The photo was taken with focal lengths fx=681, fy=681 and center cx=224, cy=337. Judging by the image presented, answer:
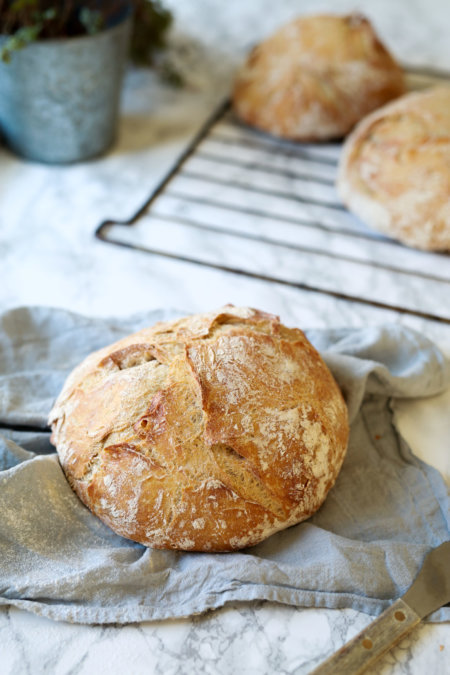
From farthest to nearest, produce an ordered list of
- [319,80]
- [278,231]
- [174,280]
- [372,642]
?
[319,80] → [278,231] → [174,280] → [372,642]

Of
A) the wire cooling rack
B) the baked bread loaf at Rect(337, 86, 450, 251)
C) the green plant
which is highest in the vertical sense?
the green plant

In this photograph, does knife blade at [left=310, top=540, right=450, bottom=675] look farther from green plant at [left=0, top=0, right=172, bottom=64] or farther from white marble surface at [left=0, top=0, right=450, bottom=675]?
green plant at [left=0, top=0, right=172, bottom=64]

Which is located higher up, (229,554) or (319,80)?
(319,80)

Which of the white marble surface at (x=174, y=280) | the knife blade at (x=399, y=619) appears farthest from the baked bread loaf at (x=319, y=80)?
the knife blade at (x=399, y=619)

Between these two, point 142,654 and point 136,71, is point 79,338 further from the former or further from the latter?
point 136,71

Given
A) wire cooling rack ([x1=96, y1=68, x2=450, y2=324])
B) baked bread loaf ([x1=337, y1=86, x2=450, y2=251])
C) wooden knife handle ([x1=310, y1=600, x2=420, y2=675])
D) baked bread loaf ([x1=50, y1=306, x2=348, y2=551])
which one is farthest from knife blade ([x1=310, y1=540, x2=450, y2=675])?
baked bread loaf ([x1=337, y1=86, x2=450, y2=251])

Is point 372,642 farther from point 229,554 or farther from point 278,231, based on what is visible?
point 278,231

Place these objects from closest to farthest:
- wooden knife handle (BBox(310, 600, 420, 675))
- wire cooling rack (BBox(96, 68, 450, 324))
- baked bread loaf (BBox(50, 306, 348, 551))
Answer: wooden knife handle (BBox(310, 600, 420, 675))
baked bread loaf (BBox(50, 306, 348, 551))
wire cooling rack (BBox(96, 68, 450, 324))

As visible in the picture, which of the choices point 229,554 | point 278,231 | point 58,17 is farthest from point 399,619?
point 58,17
